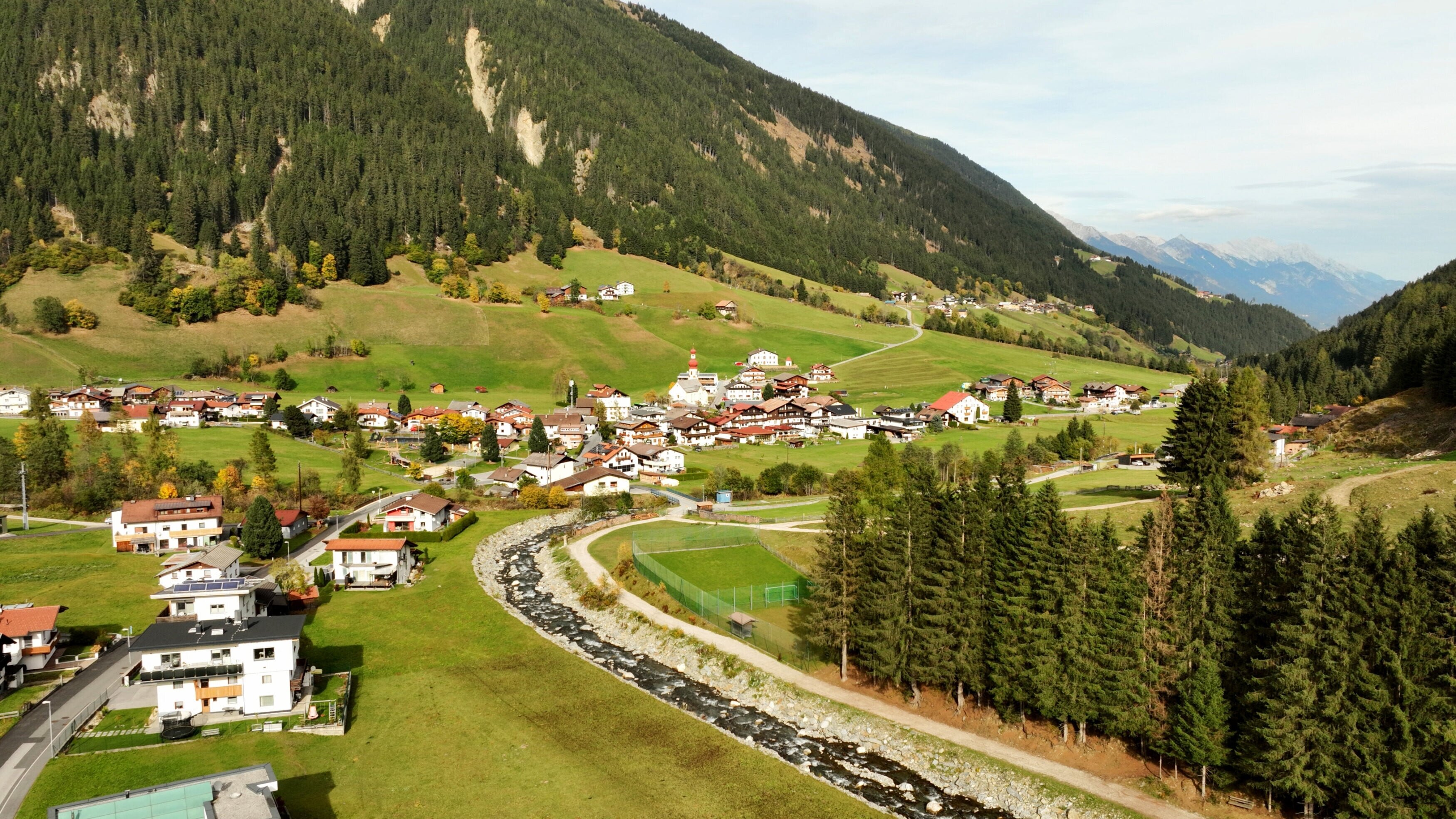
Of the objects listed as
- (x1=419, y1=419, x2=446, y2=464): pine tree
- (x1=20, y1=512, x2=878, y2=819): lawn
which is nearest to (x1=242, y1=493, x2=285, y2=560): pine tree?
(x1=20, y1=512, x2=878, y2=819): lawn

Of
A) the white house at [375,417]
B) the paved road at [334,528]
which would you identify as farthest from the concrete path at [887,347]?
the paved road at [334,528]

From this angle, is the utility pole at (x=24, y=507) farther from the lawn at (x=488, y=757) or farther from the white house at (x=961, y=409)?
the white house at (x=961, y=409)

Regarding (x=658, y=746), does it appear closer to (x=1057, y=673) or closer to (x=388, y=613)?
(x=1057, y=673)

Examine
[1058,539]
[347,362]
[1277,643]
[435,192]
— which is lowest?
[1277,643]

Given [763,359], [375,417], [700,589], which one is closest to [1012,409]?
[763,359]

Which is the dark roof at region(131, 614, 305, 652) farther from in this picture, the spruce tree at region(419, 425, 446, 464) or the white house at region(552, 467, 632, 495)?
the spruce tree at region(419, 425, 446, 464)

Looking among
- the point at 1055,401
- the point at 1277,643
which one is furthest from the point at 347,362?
the point at 1277,643
